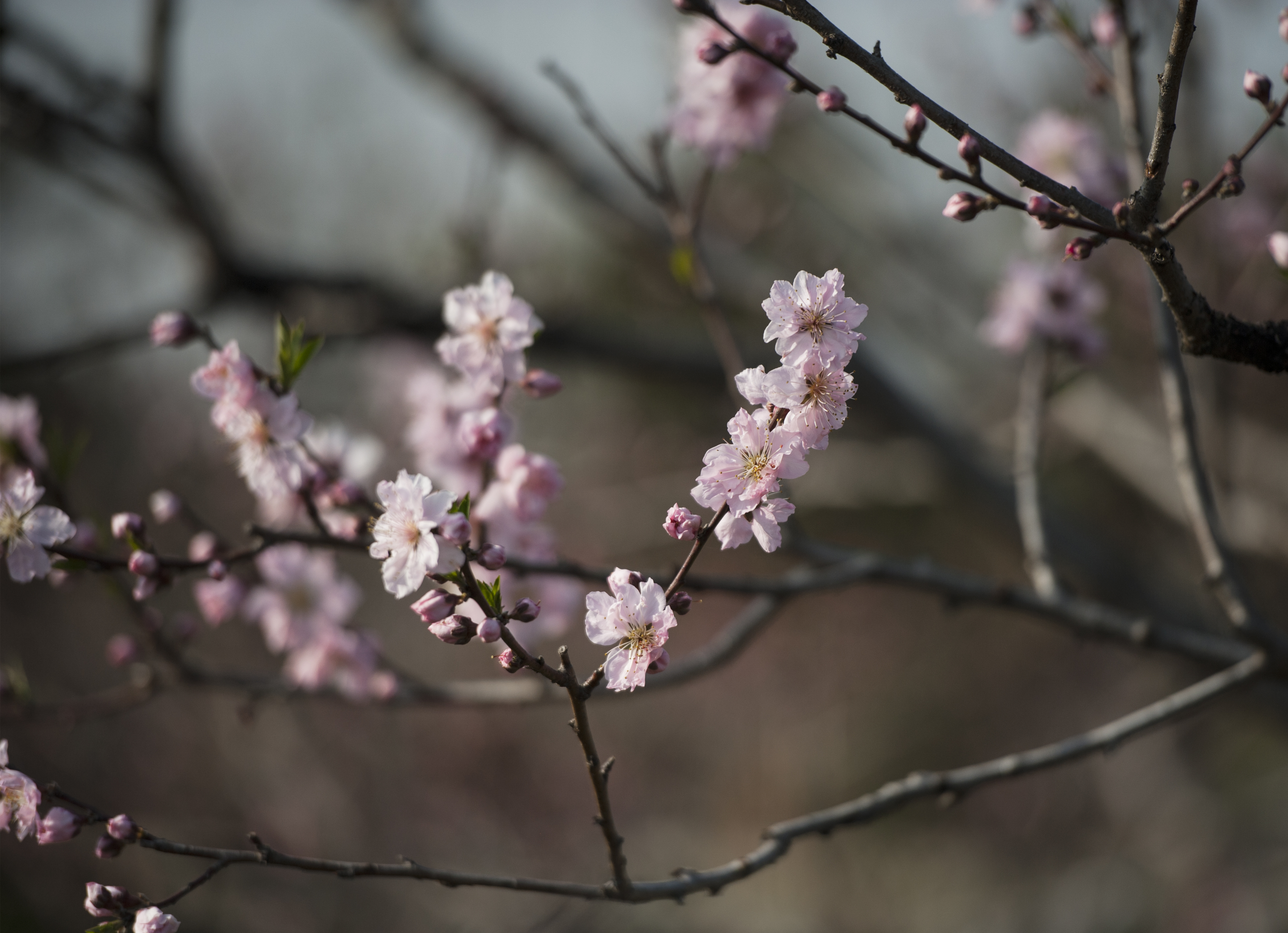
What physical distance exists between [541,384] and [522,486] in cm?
20

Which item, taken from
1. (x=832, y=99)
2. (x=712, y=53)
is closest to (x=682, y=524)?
(x=832, y=99)

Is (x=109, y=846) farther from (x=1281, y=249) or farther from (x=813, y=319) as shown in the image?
(x=1281, y=249)

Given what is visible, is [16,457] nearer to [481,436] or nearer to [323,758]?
[481,436]

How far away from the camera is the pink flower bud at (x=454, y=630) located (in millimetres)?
1195

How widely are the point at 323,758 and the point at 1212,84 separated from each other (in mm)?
7013

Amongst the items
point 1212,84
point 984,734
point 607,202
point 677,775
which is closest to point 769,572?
point 677,775

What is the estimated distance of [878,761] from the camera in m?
9.76

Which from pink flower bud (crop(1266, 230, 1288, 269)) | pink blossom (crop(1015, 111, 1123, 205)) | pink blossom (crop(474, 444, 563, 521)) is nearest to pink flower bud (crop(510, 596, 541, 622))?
pink blossom (crop(474, 444, 563, 521))

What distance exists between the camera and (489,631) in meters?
1.19

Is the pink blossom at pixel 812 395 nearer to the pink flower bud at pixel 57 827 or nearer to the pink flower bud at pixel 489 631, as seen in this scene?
the pink flower bud at pixel 489 631

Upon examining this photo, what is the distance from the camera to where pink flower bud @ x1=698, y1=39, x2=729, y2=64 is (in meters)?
1.40

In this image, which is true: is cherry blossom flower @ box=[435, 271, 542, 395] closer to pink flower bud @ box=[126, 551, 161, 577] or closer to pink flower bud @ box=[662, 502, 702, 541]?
pink flower bud @ box=[662, 502, 702, 541]

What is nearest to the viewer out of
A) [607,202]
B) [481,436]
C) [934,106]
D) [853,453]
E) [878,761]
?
[934,106]

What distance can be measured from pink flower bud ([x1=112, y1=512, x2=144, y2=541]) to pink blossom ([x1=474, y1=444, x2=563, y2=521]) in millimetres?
613
